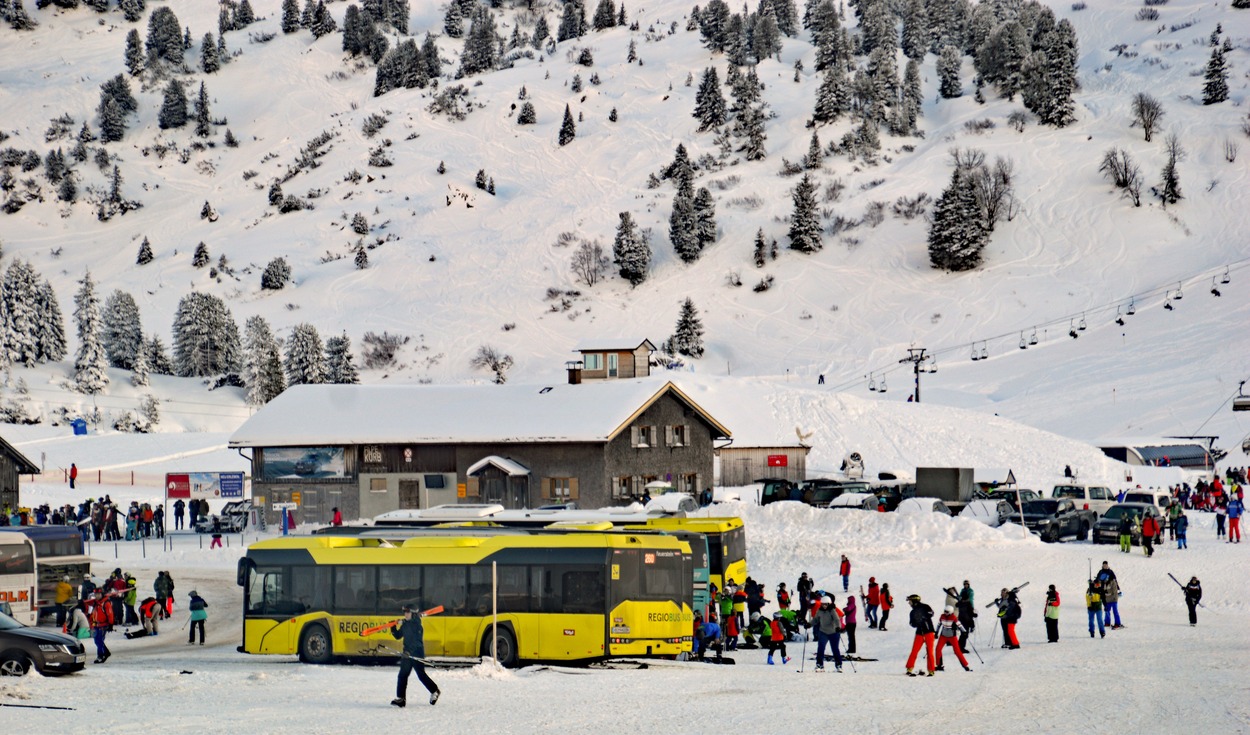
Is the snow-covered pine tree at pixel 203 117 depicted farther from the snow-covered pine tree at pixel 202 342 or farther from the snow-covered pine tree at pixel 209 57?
the snow-covered pine tree at pixel 202 342

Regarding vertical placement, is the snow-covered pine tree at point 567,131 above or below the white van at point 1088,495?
above

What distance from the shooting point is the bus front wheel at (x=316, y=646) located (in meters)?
22.2

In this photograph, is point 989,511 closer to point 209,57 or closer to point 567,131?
point 567,131

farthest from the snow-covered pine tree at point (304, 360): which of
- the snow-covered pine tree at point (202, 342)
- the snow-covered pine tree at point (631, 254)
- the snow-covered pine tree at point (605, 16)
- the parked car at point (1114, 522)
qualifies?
the snow-covered pine tree at point (605, 16)

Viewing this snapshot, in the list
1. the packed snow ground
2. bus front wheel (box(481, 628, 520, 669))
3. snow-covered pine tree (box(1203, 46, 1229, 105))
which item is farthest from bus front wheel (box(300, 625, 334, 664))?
snow-covered pine tree (box(1203, 46, 1229, 105))

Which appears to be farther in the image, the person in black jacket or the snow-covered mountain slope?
the snow-covered mountain slope

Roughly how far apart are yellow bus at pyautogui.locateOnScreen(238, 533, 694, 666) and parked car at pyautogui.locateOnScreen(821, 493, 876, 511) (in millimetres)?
22382

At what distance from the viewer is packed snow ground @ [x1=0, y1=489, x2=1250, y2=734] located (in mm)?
14859

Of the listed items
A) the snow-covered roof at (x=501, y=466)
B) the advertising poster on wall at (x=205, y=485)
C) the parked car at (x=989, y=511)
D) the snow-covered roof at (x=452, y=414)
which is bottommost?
the parked car at (x=989, y=511)

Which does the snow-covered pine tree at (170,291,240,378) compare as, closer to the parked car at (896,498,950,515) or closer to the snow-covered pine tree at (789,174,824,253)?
the snow-covered pine tree at (789,174,824,253)

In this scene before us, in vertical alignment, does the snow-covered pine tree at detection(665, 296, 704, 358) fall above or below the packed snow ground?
above

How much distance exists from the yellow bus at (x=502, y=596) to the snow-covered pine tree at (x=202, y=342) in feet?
258

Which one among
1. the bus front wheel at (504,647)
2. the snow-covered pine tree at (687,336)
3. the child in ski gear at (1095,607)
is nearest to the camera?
the bus front wheel at (504,647)

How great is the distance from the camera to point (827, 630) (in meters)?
20.7
